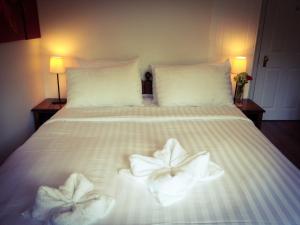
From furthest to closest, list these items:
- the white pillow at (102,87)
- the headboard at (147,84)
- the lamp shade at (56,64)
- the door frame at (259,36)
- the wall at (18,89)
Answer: the door frame at (259,36) < the headboard at (147,84) < the lamp shade at (56,64) < the white pillow at (102,87) < the wall at (18,89)

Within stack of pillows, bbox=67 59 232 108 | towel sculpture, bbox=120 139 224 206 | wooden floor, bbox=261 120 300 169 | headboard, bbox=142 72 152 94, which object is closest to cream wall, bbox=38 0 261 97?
headboard, bbox=142 72 152 94

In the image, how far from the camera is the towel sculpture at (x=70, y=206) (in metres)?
0.89

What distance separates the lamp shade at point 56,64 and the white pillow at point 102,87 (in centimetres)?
22

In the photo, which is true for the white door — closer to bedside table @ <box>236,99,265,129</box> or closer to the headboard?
bedside table @ <box>236,99,265,129</box>

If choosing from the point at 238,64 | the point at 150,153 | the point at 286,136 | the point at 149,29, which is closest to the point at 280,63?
the point at 286,136

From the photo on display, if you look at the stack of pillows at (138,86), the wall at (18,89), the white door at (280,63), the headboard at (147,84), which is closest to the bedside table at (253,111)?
the stack of pillows at (138,86)

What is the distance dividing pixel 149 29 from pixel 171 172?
1748 millimetres

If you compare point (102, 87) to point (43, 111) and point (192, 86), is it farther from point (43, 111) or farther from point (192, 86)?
point (192, 86)

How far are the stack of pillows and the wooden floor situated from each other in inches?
40.2

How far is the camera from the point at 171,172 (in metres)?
Answer: 1.14

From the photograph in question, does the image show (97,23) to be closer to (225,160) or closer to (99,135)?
(99,135)

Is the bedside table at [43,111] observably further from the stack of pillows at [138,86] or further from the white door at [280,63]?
the white door at [280,63]

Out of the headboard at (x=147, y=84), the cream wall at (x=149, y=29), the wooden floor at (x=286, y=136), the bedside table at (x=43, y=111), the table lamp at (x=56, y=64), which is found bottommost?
the wooden floor at (x=286, y=136)

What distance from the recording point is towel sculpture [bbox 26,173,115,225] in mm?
891
